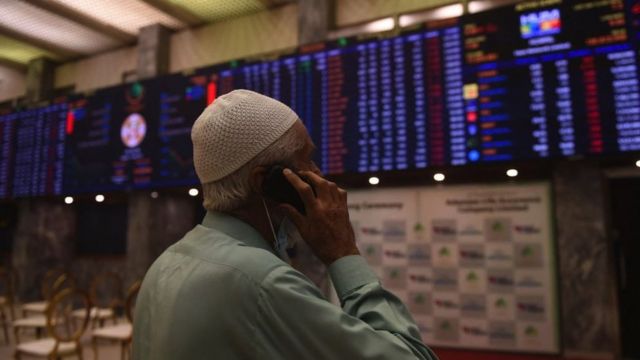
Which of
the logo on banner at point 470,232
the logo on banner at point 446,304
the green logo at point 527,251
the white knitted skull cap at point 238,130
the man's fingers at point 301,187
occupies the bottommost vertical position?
the logo on banner at point 446,304

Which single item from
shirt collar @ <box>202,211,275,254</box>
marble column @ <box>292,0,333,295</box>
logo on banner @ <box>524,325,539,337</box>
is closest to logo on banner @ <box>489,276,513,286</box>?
logo on banner @ <box>524,325,539,337</box>

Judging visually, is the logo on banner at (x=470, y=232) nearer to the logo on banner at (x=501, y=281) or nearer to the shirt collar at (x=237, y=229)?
the logo on banner at (x=501, y=281)

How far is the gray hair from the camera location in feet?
2.89

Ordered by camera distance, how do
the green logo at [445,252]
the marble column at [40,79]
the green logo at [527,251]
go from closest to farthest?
the green logo at [527,251], the green logo at [445,252], the marble column at [40,79]

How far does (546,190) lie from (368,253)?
5.30 ft

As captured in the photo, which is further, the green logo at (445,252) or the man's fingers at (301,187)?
the green logo at (445,252)

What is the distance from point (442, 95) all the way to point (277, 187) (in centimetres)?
314

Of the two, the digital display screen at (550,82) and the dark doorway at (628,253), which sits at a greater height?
the digital display screen at (550,82)

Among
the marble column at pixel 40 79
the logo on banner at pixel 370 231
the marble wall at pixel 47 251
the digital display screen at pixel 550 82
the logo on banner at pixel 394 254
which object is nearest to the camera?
the digital display screen at pixel 550 82

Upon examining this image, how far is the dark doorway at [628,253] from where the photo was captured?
3.84 m

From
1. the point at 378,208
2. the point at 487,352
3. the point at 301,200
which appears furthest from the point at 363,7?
the point at 301,200

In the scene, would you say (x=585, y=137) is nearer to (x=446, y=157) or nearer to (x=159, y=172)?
(x=446, y=157)

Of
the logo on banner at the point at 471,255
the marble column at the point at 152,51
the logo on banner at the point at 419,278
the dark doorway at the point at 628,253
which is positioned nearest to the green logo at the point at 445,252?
the logo on banner at the point at 471,255

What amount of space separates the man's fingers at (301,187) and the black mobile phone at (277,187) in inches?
0.4
